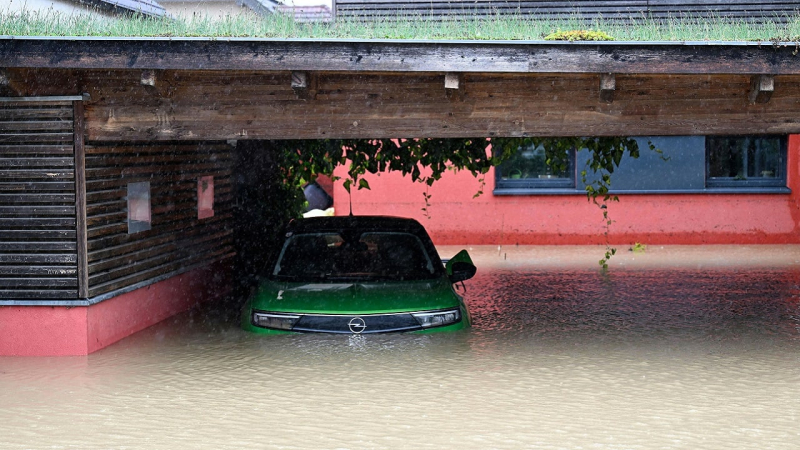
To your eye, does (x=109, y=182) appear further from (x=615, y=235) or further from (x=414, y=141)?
(x=615, y=235)

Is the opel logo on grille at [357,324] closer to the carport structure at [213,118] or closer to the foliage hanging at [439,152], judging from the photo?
the carport structure at [213,118]

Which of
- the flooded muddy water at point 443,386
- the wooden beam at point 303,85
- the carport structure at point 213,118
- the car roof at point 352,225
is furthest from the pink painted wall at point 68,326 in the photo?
the wooden beam at point 303,85

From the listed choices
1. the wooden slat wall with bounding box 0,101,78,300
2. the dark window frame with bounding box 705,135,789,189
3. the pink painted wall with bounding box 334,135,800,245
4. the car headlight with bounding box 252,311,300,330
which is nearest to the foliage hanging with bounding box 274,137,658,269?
the wooden slat wall with bounding box 0,101,78,300

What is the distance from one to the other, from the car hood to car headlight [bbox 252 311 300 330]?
0.17 ft

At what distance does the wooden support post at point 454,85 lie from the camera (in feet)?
28.0

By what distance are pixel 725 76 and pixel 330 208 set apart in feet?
52.7

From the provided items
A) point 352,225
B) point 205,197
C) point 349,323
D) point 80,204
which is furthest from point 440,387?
point 205,197

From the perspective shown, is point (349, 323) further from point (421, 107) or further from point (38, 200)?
point (38, 200)

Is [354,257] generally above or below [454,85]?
below

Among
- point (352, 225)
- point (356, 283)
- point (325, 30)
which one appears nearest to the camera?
point (325, 30)

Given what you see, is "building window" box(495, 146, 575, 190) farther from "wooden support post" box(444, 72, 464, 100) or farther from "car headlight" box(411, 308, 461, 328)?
"car headlight" box(411, 308, 461, 328)

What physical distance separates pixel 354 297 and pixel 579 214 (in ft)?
37.6

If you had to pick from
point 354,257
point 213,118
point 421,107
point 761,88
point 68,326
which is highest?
point 761,88

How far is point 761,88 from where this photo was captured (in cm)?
862
